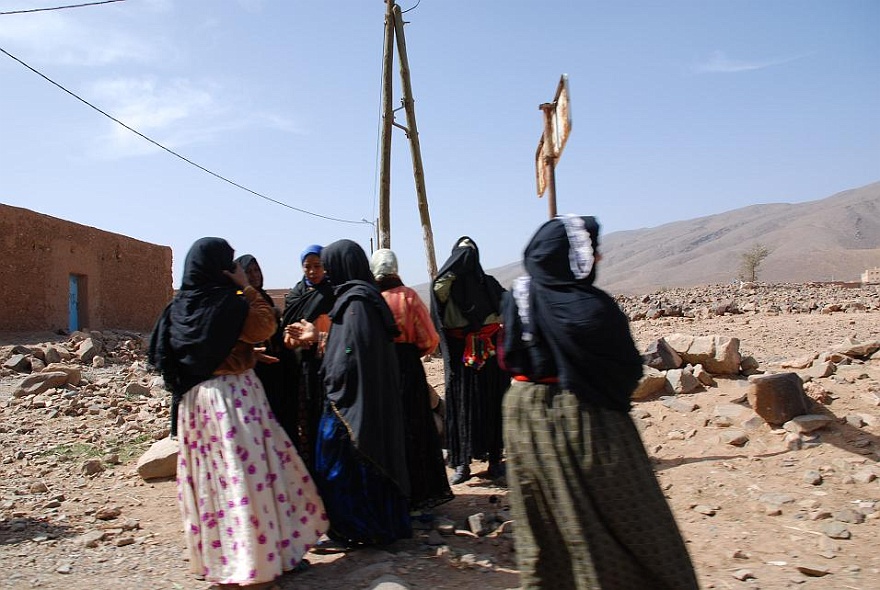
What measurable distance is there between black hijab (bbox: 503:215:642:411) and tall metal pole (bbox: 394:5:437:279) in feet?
25.6

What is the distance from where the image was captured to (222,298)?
3.11 meters

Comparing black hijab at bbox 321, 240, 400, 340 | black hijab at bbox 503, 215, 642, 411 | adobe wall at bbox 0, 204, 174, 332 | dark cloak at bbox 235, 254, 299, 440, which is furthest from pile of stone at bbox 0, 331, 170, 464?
black hijab at bbox 503, 215, 642, 411

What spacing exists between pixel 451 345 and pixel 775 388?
2260 mm

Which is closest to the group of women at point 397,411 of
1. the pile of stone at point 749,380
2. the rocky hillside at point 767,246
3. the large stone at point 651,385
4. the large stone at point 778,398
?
the large stone at point 651,385

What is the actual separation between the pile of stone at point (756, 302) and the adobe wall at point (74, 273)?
423 inches

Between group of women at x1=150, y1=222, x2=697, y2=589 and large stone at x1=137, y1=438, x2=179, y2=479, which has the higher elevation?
group of women at x1=150, y1=222, x2=697, y2=589

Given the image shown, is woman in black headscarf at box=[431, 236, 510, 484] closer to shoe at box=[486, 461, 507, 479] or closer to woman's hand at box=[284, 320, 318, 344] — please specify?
shoe at box=[486, 461, 507, 479]

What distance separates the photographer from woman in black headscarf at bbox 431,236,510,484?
4.88 meters

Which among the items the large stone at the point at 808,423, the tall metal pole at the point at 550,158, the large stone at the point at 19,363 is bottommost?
the large stone at the point at 808,423

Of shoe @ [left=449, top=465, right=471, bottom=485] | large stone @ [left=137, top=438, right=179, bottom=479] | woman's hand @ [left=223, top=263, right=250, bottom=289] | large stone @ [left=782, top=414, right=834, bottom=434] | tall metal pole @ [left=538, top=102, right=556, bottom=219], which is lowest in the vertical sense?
shoe @ [left=449, top=465, right=471, bottom=485]

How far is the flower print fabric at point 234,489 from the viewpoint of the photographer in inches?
120

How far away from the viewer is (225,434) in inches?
122

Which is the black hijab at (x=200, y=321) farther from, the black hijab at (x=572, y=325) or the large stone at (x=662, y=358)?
the large stone at (x=662, y=358)

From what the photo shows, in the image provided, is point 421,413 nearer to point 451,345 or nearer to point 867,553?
point 451,345
